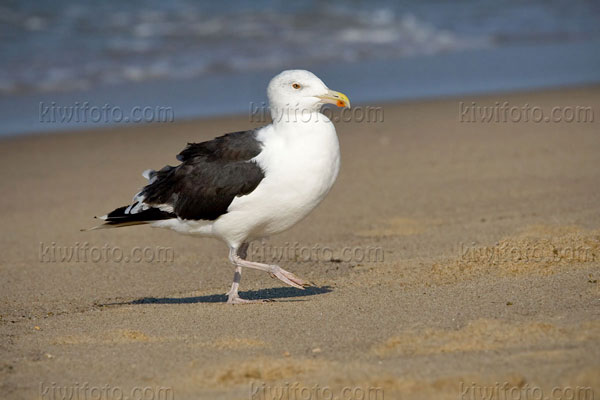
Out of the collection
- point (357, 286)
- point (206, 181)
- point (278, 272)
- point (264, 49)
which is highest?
point (264, 49)

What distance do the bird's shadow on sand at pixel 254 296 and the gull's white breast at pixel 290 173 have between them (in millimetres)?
716

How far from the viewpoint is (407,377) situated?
4.90 m

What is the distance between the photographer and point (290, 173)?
6.67 metres

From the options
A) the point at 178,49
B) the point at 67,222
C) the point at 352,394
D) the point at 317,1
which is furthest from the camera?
the point at 317,1

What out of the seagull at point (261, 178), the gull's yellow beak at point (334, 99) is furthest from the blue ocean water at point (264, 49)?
the gull's yellow beak at point (334, 99)

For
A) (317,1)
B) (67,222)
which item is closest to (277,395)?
(67,222)

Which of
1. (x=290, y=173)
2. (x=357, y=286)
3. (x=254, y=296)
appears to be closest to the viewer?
(x=290, y=173)

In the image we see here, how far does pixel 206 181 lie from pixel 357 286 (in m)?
1.52

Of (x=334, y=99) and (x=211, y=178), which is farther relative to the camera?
(x=211, y=178)

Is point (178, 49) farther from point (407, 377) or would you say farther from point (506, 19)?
point (407, 377)

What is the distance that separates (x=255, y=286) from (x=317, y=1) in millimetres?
21169

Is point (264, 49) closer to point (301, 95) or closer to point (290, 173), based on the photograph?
point (301, 95)

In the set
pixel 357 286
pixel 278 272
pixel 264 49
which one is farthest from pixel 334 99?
pixel 264 49

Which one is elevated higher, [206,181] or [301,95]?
[301,95]
